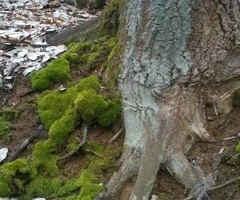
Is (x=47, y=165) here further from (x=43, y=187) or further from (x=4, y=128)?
(x=4, y=128)

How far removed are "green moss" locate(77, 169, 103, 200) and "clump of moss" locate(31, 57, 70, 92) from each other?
5.67 feet

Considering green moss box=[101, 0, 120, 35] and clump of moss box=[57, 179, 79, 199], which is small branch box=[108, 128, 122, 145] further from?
green moss box=[101, 0, 120, 35]

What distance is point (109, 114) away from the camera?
16.3 feet

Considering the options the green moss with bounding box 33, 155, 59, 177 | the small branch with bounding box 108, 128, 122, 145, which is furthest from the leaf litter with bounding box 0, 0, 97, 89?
the small branch with bounding box 108, 128, 122, 145

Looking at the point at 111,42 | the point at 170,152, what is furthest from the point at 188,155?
the point at 111,42

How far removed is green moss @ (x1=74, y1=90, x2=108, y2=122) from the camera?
4.96 metres

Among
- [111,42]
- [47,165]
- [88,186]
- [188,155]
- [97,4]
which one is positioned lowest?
[97,4]

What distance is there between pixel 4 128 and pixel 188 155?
2217mm

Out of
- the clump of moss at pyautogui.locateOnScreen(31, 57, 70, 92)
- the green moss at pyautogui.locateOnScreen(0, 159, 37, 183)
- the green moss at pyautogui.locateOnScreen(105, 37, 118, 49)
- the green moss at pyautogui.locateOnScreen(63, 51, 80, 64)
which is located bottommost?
the green moss at pyautogui.locateOnScreen(0, 159, 37, 183)

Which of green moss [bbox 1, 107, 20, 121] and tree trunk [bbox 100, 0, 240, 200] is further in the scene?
green moss [bbox 1, 107, 20, 121]

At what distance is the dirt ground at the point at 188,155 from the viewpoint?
4.36 m

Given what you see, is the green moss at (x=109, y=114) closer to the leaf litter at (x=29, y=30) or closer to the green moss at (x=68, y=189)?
the green moss at (x=68, y=189)

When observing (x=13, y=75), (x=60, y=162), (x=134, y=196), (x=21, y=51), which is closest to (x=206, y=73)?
(x=134, y=196)

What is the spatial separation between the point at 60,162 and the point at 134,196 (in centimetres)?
97
